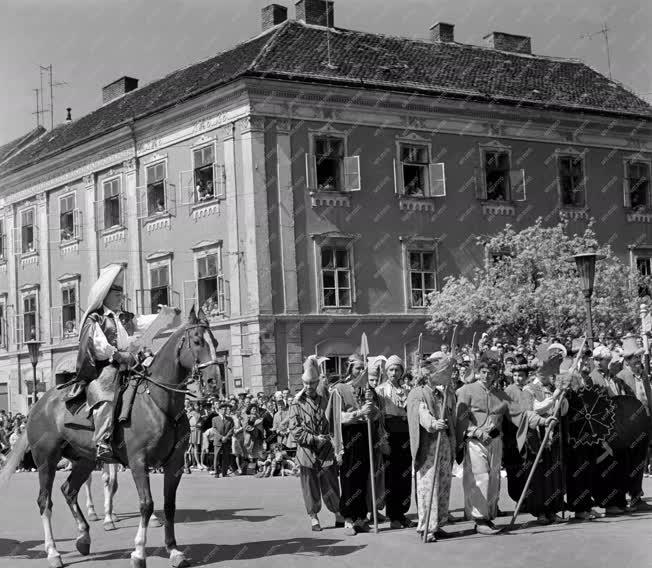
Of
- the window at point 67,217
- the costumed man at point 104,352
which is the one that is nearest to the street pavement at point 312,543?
the costumed man at point 104,352

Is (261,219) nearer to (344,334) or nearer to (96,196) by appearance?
(344,334)

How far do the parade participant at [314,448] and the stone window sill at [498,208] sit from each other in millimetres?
24905

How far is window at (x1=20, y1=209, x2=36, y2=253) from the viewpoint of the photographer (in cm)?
4538

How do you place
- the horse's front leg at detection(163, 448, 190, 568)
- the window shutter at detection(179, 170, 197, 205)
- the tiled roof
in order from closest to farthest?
1. the horse's front leg at detection(163, 448, 190, 568)
2. the tiled roof
3. the window shutter at detection(179, 170, 197, 205)

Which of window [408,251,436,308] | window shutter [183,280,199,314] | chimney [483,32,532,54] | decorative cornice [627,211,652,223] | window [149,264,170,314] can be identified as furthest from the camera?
chimney [483,32,532,54]

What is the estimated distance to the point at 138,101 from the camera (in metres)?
42.5

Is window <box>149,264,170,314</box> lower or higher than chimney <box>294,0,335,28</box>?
lower

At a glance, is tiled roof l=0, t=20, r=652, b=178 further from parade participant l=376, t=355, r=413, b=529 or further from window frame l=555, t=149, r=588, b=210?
parade participant l=376, t=355, r=413, b=529

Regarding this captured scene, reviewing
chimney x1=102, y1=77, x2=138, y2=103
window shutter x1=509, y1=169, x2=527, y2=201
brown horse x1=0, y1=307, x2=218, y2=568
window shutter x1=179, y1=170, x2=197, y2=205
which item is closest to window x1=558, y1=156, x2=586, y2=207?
window shutter x1=509, y1=169, x2=527, y2=201

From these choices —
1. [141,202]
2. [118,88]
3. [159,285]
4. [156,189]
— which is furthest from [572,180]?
[118,88]

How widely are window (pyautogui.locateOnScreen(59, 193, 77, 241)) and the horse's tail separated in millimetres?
30676

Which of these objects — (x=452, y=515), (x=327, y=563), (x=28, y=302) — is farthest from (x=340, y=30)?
(x=327, y=563)

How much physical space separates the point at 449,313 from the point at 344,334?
3417mm

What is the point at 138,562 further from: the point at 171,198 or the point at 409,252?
the point at 171,198
